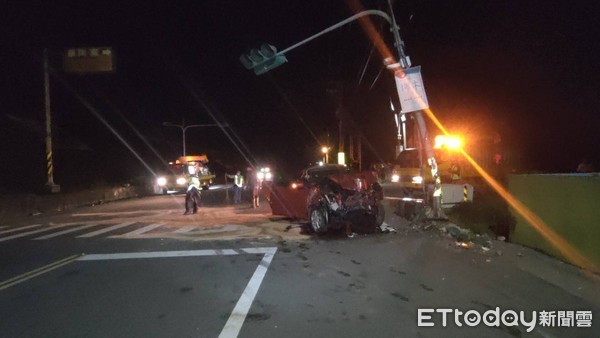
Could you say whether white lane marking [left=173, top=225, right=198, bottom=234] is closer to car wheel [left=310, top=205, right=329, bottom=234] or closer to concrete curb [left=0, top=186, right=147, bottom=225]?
car wheel [left=310, top=205, right=329, bottom=234]

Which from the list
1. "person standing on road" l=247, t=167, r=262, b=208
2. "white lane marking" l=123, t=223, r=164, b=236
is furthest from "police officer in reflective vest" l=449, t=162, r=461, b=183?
"white lane marking" l=123, t=223, r=164, b=236

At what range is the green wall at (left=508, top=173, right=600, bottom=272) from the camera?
750 centimetres

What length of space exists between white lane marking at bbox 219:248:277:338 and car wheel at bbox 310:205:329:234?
321 centimetres

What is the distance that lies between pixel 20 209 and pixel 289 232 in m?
13.6

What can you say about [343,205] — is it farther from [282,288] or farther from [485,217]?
[282,288]

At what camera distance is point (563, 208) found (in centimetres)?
827

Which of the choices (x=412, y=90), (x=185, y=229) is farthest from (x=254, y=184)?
(x=412, y=90)

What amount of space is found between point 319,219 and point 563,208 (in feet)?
17.7

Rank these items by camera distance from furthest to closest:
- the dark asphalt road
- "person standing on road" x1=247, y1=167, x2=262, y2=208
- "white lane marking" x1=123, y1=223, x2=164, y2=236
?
"person standing on road" x1=247, y1=167, x2=262, y2=208
"white lane marking" x1=123, y1=223, x2=164, y2=236
the dark asphalt road

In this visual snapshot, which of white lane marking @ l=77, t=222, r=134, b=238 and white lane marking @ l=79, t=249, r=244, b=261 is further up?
white lane marking @ l=77, t=222, r=134, b=238

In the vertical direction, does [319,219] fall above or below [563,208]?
below

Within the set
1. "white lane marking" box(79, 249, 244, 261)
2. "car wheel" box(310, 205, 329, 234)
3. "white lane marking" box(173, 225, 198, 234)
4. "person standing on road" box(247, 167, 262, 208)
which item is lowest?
"white lane marking" box(79, 249, 244, 261)

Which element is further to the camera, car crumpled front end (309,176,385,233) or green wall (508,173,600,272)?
car crumpled front end (309,176,385,233)

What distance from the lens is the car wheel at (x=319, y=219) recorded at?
1158 centimetres
